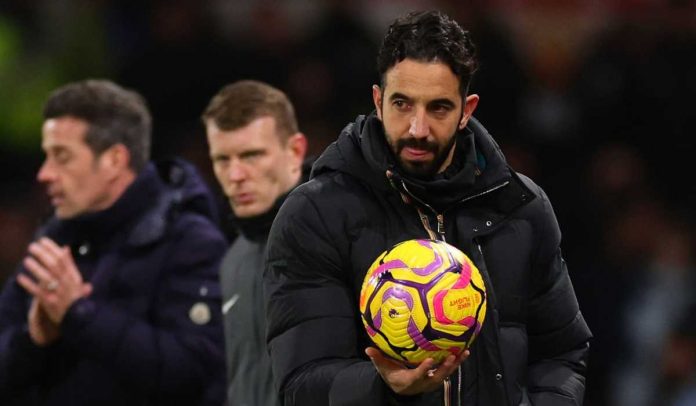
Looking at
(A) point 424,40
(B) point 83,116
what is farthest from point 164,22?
(A) point 424,40

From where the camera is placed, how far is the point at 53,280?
5.33 metres

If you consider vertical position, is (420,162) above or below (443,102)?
below

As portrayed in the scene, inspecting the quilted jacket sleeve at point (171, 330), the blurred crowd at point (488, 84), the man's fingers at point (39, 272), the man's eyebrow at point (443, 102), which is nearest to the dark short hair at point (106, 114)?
the quilted jacket sleeve at point (171, 330)

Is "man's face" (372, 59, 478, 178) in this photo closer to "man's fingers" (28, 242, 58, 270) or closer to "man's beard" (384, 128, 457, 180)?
"man's beard" (384, 128, 457, 180)

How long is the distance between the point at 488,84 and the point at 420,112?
585 centimetres

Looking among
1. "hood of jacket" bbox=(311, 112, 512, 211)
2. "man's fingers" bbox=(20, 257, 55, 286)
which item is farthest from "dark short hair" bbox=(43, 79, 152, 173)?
"hood of jacket" bbox=(311, 112, 512, 211)

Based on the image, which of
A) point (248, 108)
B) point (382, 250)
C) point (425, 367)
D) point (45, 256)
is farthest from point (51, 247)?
point (425, 367)

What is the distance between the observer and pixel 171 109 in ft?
31.1

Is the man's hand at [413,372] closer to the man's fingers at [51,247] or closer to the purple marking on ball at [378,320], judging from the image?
the purple marking on ball at [378,320]

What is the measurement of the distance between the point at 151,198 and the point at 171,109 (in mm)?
3811

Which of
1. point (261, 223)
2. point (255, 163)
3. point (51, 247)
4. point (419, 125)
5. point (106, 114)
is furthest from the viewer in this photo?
point (106, 114)

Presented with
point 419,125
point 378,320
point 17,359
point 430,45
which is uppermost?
point 430,45

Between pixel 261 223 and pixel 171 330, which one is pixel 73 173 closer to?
pixel 171 330

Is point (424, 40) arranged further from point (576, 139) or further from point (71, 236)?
point (576, 139)
